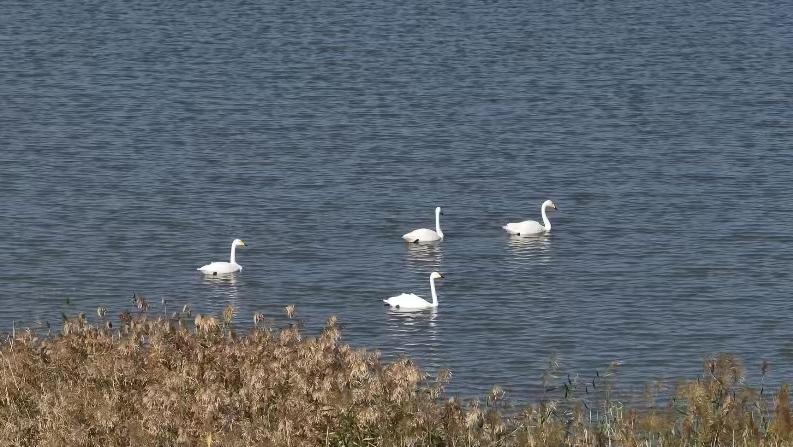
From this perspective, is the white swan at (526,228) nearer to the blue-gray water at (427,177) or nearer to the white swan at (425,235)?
the blue-gray water at (427,177)

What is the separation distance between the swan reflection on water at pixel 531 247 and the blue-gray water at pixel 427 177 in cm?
7

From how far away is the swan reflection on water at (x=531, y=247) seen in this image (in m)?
28.7

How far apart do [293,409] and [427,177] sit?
24226mm

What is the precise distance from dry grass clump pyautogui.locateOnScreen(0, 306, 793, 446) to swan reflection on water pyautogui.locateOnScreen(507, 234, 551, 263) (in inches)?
654

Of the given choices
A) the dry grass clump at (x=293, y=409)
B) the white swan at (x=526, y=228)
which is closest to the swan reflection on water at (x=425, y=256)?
the white swan at (x=526, y=228)

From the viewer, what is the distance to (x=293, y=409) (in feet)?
34.4

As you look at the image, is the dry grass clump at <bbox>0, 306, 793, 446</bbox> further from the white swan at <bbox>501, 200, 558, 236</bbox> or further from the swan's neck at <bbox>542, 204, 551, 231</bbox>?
the swan's neck at <bbox>542, 204, 551, 231</bbox>

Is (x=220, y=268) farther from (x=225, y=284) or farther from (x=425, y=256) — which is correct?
(x=425, y=256)

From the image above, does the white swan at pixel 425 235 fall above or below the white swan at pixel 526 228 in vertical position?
below

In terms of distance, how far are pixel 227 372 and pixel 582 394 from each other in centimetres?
809

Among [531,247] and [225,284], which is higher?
[531,247]

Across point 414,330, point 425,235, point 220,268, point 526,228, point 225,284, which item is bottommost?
point 414,330

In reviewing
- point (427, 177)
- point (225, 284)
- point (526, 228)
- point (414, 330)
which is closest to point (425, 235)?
point (526, 228)

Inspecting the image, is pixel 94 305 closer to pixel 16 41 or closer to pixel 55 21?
pixel 16 41
